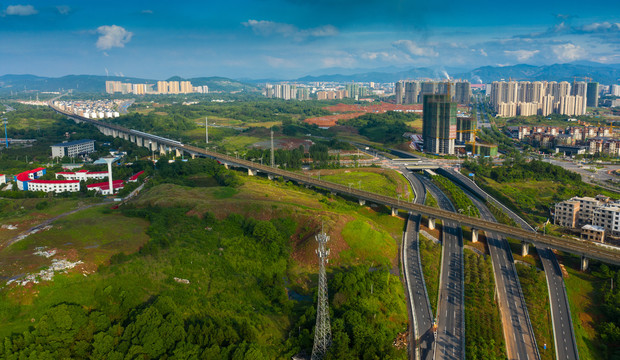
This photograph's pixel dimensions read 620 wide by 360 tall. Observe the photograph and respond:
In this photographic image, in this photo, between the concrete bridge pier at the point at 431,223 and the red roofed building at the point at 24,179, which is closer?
the concrete bridge pier at the point at 431,223

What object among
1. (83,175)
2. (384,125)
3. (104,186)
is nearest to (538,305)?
(104,186)

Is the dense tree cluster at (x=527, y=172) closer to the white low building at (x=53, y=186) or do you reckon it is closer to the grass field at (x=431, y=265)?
the grass field at (x=431, y=265)

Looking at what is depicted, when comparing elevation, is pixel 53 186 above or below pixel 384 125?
below

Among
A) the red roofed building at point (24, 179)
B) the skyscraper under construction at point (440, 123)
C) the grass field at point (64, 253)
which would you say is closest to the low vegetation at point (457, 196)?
the skyscraper under construction at point (440, 123)

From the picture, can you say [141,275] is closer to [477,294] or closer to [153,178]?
[477,294]

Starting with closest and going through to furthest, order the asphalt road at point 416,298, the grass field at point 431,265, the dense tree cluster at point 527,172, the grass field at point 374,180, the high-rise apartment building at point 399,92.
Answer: the asphalt road at point 416,298 < the grass field at point 431,265 < the grass field at point 374,180 < the dense tree cluster at point 527,172 < the high-rise apartment building at point 399,92

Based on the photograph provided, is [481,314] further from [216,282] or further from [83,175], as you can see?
[83,175]

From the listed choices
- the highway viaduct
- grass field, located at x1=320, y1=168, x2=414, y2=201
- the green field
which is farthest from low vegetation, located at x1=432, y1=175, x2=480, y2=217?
the green field
